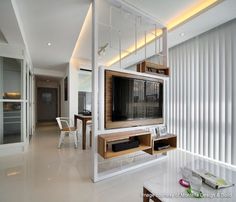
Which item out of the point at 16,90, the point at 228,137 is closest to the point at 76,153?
the point at 16,90

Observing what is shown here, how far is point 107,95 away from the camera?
217cm

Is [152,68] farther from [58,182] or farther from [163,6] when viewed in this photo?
[58,182]

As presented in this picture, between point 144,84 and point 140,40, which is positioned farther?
point 140,40

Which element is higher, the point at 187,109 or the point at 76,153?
the point at 187,109

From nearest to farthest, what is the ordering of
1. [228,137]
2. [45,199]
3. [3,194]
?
1. [45,199]
2. [3,194]
3. [228,137]

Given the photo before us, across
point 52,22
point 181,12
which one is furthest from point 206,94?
point 52,22

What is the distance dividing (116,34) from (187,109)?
2.37 metres

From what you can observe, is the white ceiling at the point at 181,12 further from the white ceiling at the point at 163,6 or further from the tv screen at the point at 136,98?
the tv screen at the point at 136,98

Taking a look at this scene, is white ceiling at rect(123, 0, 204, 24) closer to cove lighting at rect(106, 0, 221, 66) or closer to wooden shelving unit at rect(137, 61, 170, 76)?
cove lighting at rect(106, 0, 221, 66)

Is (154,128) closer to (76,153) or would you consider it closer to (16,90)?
(76,153)

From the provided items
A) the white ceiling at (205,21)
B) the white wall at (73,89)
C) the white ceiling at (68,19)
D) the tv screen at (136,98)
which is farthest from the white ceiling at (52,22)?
the white ceiling at (205,21)

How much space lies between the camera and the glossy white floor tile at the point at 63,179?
1.67 meters

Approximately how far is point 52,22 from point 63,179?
2.62 m

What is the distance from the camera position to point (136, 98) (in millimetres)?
2490
